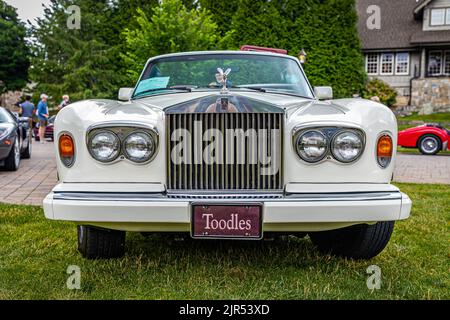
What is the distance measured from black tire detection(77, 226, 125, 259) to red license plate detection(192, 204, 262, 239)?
2.70 ft

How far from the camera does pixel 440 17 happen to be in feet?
104

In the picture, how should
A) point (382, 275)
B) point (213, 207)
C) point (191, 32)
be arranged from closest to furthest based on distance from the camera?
point (213, 207), point (382, 275), point (191, 32)

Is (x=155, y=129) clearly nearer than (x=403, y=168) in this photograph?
Yes

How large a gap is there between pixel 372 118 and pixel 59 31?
25971 millimetres

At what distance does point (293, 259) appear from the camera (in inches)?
143

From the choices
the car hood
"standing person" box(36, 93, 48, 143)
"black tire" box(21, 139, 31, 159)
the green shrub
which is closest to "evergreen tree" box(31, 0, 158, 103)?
"standing person" box(36, 93, 48, 143)

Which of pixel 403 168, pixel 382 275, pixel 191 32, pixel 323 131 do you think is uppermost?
pixel 191 32

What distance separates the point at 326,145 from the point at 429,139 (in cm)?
1199

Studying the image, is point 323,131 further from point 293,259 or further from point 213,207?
point 293,259

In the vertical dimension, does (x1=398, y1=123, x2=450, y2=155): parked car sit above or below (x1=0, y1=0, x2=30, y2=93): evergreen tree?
below

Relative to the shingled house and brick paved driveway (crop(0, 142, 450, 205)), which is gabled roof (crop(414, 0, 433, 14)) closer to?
the shingled house

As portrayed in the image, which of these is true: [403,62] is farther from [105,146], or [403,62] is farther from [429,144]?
[105,146]

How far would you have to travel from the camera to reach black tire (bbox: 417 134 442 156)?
45.2ft
